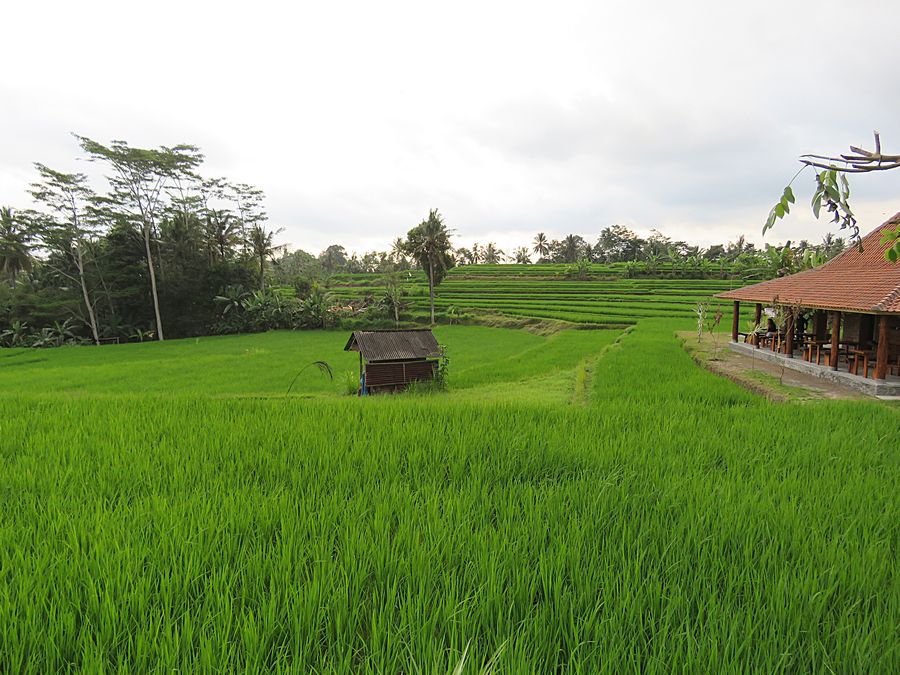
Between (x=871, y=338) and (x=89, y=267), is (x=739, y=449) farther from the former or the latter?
(x=89, y=267)

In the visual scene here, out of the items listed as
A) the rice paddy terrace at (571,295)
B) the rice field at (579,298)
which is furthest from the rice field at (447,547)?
the rice paddy terrace at (571,295)

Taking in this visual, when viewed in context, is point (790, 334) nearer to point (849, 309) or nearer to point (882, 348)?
point (849, 309)


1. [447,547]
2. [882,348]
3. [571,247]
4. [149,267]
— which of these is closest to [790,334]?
[882,348]

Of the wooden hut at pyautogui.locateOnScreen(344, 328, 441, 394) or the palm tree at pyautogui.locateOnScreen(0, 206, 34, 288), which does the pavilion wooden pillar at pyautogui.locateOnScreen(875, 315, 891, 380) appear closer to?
the wooden hut at pyautogui.locateOnScreen(344, 328, 441, 394)

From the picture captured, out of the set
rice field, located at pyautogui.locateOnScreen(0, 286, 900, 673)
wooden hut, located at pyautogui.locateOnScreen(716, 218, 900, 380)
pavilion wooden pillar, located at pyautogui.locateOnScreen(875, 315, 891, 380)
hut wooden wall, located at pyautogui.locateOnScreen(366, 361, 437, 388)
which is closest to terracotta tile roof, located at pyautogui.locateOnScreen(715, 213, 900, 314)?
wooden hut, located at pyautogui.locateOnScreen(716, 218, 900, 380)

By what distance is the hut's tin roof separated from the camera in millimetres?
11258

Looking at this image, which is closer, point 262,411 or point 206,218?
point 262,411

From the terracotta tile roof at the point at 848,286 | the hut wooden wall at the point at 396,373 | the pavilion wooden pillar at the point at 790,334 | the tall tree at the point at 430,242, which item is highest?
the tall tree at the point at 430,242

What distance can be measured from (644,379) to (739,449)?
5386mm

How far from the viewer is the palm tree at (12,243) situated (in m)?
28.6

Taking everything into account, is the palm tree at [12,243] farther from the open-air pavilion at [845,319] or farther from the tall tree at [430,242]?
the open-air pavilion at [845,319]

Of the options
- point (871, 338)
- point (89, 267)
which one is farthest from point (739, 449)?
point (89, 267)

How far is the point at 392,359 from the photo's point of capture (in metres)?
11.3

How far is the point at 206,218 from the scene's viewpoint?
124 feet
